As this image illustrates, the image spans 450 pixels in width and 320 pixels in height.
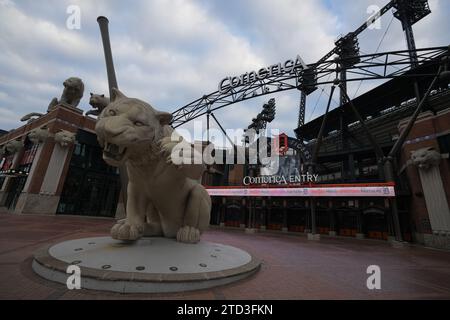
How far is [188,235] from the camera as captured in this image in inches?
131

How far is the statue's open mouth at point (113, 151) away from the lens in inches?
92.3

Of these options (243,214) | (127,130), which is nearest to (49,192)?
(243,214)

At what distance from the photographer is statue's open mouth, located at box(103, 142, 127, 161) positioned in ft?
7.69

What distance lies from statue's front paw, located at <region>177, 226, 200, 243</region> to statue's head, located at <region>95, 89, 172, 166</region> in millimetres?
1332

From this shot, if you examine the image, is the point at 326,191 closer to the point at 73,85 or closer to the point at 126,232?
the point at 126,232

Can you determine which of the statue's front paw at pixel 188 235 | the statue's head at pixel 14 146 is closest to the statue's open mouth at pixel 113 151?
the statue's front paw at pixel 188 235

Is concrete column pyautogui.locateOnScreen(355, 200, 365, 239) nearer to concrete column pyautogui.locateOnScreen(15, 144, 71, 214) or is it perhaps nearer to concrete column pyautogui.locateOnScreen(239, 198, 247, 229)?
concrete column pyautogui.locateOnScreen(239, 198, 247, 229)

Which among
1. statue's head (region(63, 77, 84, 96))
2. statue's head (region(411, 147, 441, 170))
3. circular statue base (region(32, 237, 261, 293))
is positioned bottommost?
circular statue base (region(32, 237, 261, 293))

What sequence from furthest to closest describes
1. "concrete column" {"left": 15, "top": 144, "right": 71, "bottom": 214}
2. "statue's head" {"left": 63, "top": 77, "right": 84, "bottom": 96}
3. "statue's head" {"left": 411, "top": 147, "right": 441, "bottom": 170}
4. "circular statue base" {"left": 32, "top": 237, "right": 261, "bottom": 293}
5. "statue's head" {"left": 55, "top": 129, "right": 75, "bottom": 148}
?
"statue's head" {"left": 63, "top": 77, "right": 84, "bottom": 96}
"statue's head" {"left": 55, "top": 129, "right": 75, "bottom": 148}
"concrete column" {"left": 15, "top": 144, "right": 71, "bottom": 214}
"statue's head" {"left": 411, "top": 147, "right": 441, "bottom": 170}
"circular statue base" {"left": 32, "top": 237, "right": 261, "bottom": 293}

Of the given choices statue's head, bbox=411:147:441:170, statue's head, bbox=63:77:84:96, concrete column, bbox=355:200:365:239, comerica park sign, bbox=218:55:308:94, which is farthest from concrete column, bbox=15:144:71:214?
statue's head, bbox=411:147:441:170

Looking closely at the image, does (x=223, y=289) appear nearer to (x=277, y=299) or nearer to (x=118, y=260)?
(x=277, y=299)

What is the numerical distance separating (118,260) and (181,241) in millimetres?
1100

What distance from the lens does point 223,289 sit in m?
2.29
